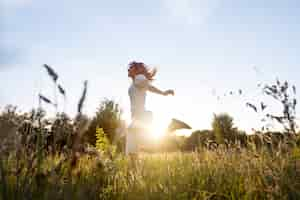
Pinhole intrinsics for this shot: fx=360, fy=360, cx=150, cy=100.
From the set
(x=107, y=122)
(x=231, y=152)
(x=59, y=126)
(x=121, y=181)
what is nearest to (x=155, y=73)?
(x=231, y=152)

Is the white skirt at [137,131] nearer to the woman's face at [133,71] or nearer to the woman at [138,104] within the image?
the woman at [138,104]

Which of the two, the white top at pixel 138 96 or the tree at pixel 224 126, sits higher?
the white top at pixel 138 96

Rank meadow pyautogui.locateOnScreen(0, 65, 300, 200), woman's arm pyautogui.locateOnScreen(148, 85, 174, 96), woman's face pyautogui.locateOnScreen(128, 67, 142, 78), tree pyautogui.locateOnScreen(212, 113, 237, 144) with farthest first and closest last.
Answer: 1. woman's face pyautogui.locateOnScreen(128, 67, 142, 78)
2. woman's arm pyautogui.locateOnScreen(148, 85, 174, 96)
3. tree pyautogui.locateOnScreen(212, 113, 237, 144)
4. meadow pyautogui.locateOnScreen(0, 65, 300, 200)

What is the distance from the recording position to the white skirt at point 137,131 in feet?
21.2

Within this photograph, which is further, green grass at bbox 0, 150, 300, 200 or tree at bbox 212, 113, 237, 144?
tree at bbox 212, 113, 237, 144

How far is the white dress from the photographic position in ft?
21.3

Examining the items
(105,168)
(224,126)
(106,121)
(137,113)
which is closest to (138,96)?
(137,113)

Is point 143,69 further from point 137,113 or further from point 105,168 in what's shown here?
point 105,168

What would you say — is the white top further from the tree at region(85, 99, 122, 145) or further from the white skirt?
the tree at region(85, 99, 122, 145)

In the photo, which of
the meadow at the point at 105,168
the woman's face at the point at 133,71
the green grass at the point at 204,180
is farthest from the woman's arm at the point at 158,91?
the green grass at the point at 204,180

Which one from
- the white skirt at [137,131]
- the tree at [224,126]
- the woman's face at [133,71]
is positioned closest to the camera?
the tree at [224,126]

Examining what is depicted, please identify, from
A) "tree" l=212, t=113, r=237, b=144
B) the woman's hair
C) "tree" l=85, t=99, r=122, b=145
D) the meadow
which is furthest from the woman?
"tree" l=85, t=99, r=122, b=145

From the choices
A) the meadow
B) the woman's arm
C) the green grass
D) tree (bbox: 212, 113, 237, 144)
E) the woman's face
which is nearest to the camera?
the meadow

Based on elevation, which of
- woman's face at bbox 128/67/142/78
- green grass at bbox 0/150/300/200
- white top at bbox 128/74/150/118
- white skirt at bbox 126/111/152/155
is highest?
woman's face at bbox 128/67/142/78
